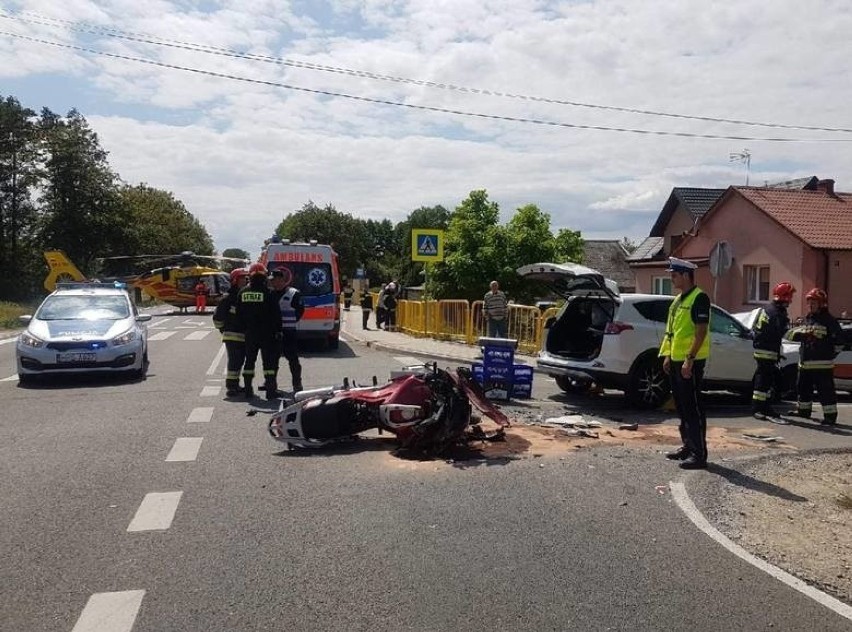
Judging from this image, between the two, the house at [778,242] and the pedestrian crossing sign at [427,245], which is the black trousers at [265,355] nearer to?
the pedestrian crossing sign at [427,245]

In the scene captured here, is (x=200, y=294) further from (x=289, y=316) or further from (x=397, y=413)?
(x=397, y=413)

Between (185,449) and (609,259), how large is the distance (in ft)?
194

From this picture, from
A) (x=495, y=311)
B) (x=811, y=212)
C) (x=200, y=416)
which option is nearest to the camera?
(x=200, y=416)

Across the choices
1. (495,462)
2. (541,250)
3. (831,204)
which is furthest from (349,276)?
(495,462)

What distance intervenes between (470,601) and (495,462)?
9.99 feet

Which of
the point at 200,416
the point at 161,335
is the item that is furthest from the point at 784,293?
the point at 161,335

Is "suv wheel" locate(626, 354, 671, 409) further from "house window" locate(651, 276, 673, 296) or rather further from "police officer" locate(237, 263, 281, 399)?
"house window" locate(651, 276, 673, 296)

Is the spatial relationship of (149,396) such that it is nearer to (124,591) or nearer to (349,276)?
(124,591)

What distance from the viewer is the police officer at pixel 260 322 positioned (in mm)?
10672

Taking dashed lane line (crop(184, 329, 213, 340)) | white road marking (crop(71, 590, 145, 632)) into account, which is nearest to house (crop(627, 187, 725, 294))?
dashed lane line (crop(184, 329, 213, 340))

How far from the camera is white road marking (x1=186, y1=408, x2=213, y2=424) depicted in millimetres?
8984

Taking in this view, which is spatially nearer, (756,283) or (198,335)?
(198,335)

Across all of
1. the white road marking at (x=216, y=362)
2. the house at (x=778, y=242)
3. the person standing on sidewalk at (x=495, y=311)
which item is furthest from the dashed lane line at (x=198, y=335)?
the house at (x=778, y=242)

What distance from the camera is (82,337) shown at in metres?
12.0
